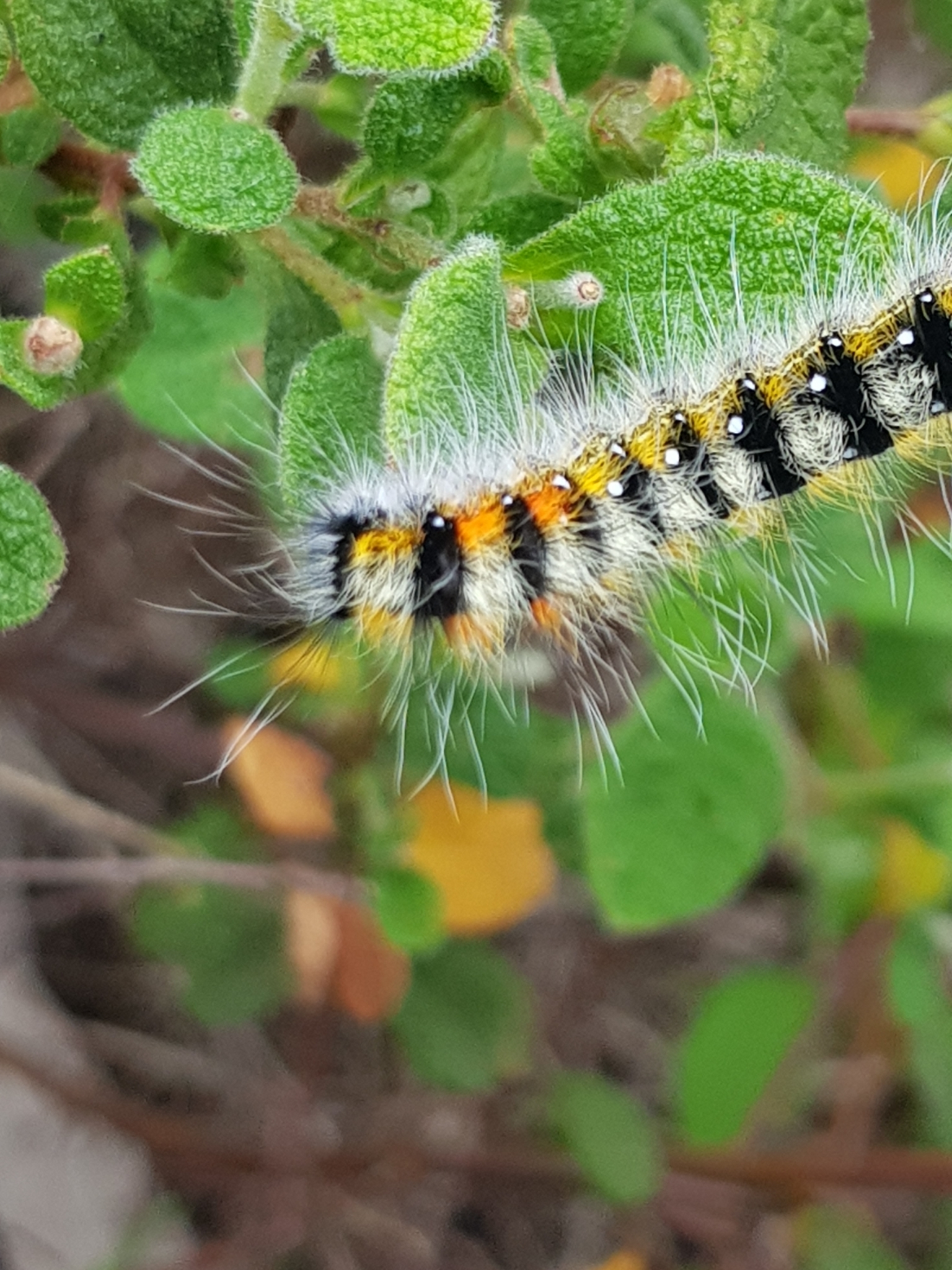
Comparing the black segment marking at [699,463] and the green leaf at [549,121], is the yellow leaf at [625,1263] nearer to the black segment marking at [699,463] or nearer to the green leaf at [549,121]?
the black segment marking at [699,463]

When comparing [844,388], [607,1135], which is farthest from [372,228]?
[607,1135]

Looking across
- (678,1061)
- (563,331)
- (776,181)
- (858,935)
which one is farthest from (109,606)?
(776,181)

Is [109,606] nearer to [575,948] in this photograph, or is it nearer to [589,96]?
[575,948]

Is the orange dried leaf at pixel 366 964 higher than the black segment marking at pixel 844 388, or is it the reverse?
the black segment marking at pixel 844 388

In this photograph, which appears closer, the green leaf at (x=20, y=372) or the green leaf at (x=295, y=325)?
the green leaf at (x=20, y=372)

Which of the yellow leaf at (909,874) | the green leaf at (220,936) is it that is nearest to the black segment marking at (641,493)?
the yellow leaf at (909,874)

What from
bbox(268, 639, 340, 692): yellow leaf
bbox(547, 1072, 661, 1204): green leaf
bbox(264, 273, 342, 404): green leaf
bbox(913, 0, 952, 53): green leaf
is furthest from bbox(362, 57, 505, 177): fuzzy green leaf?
bbox(547, 1072, 661, 1204): green leaf

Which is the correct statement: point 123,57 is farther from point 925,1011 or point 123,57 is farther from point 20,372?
point 925,1011
